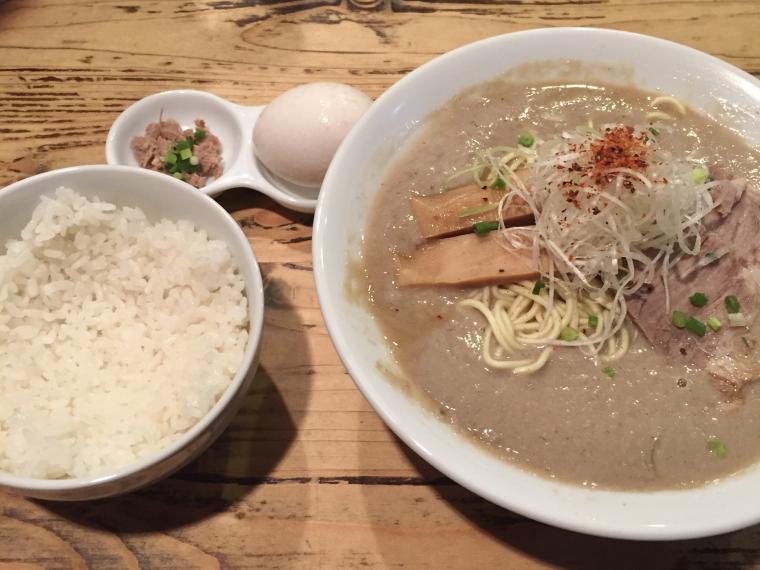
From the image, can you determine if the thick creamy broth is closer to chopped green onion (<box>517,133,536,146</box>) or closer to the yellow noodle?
the yellow noodle

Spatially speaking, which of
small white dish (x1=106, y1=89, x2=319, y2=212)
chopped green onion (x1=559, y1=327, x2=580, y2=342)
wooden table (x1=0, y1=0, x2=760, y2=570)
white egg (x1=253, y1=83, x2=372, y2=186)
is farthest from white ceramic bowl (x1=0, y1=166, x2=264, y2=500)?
chopped green onion (x1=559, y1=327, x2=580, y2=342)

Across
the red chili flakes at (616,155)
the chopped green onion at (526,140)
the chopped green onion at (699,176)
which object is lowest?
the chopped green onion at (526,140)

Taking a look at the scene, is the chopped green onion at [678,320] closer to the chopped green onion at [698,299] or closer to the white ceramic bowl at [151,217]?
the chopped green onion at [698,299]

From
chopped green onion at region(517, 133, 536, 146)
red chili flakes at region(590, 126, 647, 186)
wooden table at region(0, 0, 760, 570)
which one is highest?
red chili flakes at region(590, 126, 647, 186)

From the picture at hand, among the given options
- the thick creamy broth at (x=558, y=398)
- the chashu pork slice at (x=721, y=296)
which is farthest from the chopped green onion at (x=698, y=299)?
the thick creamy broth at (x=558, y=398)

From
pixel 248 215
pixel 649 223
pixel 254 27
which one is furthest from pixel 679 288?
pixel 254 27

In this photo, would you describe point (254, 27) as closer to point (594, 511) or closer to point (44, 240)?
point (44, 240)

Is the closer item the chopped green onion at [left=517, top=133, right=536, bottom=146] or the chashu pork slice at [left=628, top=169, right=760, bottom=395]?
the chashu pork slice at [left=628, top=169, right=760, bottom=395]
